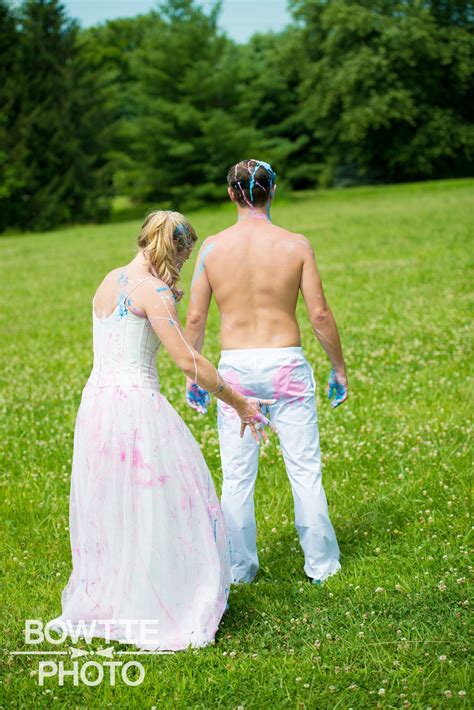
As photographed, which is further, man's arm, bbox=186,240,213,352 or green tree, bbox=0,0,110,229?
green tree, bbox=0,0,110,229

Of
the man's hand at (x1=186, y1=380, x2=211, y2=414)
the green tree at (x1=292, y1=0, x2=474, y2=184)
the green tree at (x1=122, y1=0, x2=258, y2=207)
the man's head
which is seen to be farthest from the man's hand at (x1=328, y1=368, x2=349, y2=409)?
the green tree at (x1=292, y1=0, x2=474, y2=184)

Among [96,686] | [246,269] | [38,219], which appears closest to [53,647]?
[96,686]

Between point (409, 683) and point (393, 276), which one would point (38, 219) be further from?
point (409, 683)

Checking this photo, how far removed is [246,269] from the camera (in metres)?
5.66

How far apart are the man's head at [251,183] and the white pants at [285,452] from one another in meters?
1.03

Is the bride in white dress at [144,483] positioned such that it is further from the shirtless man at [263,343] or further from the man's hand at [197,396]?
the man's hand at [197,396]

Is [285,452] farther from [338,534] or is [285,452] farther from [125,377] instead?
[125,377]

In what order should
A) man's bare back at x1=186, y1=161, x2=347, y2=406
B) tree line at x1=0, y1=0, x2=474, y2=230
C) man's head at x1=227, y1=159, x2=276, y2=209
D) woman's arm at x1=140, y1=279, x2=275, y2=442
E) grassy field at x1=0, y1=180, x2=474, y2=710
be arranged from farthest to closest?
tree line at x1=0, y1=0, x2=474, y2=230
man's bare back at x1=186, y1=161, x2=347, y2=406
man's head at x1=227, y1=159, x2=276, y2=209
woman's arm at x1=140, y1=279, x2=275, y2=442
grassy field at x1=0, y1=180, x2=474, y2=710

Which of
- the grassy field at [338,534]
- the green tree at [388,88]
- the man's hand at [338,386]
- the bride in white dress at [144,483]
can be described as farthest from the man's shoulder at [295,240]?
the green tree at [388,88]

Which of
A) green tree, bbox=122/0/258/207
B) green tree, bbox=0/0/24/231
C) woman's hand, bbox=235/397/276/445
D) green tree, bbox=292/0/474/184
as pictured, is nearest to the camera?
A: woman's hand, bbox=235/397/276/445

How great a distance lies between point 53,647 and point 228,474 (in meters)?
1.64

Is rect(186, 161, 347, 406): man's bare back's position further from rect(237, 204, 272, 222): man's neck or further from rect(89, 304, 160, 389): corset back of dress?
rect(89, 304, 160, 389): corset back of dress

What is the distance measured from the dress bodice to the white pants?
787 mm

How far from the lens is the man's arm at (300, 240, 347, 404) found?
5680 mm
